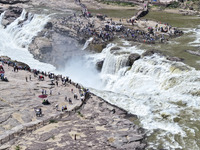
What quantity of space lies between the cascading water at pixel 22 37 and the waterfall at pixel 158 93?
1593 cm

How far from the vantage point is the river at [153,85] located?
1062 inches

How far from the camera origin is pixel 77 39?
57.0 m

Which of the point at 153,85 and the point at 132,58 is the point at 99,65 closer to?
the point at 132,58

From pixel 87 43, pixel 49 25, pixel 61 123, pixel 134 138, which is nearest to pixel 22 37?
pixel 49 25

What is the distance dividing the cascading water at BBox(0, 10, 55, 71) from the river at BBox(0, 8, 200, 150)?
0.23 m

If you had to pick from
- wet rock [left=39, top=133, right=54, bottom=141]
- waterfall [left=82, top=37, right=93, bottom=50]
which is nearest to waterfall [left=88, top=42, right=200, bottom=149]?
waterfall [left=82, top=37, right=93, bottom=50]

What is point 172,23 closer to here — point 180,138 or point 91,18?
point 91,18

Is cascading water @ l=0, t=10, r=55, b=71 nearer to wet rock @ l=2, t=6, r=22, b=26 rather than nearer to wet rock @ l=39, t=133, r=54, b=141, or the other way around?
wet rock @ l=2, t=6, r=22, b=26

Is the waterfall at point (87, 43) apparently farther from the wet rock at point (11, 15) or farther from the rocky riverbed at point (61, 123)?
the wet rock at point (11, 15)

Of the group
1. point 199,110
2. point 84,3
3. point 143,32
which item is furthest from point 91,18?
point 199,110

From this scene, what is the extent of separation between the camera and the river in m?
27.0

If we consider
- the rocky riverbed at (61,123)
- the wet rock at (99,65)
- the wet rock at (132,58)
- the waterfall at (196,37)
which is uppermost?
the waterfall at (196,37)

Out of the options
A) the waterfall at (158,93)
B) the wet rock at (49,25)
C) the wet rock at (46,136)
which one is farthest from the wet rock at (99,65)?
the wet rock at (46,136)

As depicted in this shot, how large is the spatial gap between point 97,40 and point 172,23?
20034 millimetres
